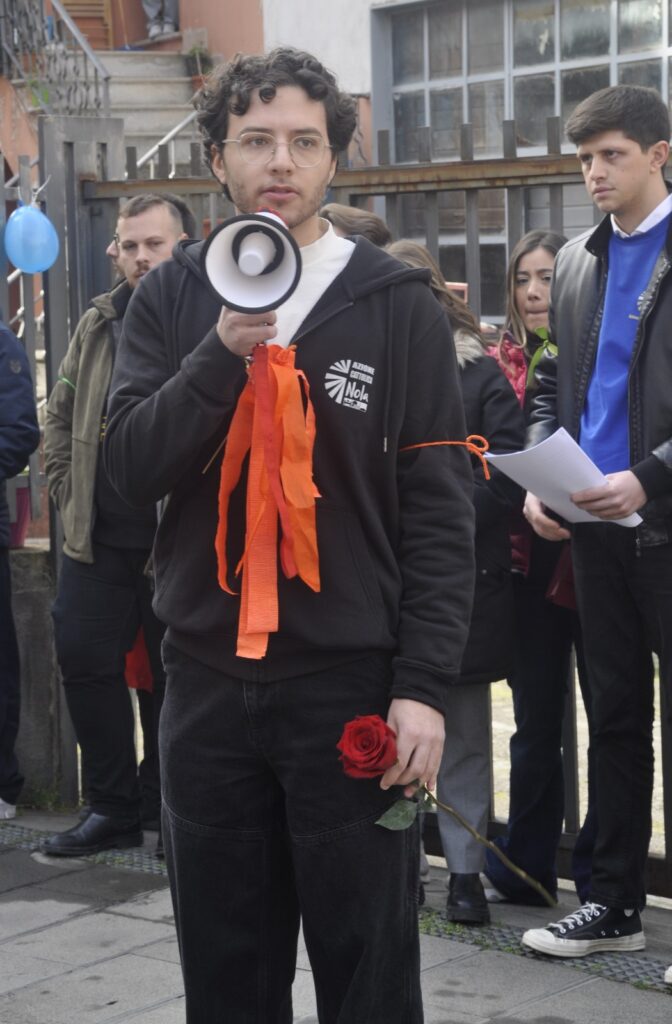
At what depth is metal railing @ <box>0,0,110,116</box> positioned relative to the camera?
1582 centimetres

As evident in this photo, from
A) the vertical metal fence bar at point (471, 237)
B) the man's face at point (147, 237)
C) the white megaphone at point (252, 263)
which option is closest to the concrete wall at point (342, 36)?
the man's face at point (147, 237)

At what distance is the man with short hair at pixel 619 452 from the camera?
4141 millimetres

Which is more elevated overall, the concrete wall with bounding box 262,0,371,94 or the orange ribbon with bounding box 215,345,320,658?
the concrete wall with bounding box 262,0,371,94

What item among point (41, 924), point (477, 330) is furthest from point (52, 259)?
point (41, 924)

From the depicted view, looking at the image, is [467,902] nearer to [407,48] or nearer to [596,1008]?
[596,1008]

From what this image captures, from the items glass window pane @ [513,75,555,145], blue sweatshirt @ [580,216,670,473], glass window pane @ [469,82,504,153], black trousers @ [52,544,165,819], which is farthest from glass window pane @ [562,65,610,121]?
blue sweatshirt @ [580,216,670,473]

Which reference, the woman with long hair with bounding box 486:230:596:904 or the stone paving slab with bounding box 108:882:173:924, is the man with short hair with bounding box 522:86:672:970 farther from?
the stone paving slab with bounding box 108:882:173:924

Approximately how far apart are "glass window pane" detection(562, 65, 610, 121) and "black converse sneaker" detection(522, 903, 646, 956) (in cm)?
848

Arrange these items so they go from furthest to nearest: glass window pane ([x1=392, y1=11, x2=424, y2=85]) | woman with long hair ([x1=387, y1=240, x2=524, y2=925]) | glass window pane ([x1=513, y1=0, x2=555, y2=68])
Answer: glass window pane ([x1=392, y1=11, x2=424, y2=85]) → glass window pane ([x1=513, y1=0, x2=555, y2=68]) → woman with long hair ([x1=387, y1=240, x2=524, y2=925])

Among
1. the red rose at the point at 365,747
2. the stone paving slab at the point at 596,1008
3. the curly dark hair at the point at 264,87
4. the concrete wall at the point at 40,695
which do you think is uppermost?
the curly dark hair at the point at 264,87

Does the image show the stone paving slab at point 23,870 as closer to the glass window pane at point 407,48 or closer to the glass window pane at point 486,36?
the glass window pane at point 486,36

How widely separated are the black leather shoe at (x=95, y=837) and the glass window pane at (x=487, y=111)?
816cm

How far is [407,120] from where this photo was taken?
1344 centimetres

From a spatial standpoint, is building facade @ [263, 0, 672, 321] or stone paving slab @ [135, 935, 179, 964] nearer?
stone paving slab @ [135, 935, 179, 964]
